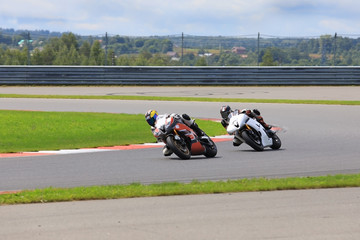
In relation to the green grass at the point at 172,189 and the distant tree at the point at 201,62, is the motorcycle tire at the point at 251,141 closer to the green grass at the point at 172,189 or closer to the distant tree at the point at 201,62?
the green grass at the point at 172,189

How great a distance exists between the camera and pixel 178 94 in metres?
30.1

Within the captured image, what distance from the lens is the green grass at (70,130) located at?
13812mm

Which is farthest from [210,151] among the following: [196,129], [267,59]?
[267,59]

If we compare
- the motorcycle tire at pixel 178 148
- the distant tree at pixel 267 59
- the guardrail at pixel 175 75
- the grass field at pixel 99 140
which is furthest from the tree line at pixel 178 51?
the motorcycle tire at pixel 178 148

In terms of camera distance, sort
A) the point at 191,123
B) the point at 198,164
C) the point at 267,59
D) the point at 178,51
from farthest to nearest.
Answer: the point at 178,51, the point at 267,59, the point at 191,123, the point at 198,164

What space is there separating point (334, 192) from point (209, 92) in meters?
23.4

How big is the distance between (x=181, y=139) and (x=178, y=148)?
0.59ft

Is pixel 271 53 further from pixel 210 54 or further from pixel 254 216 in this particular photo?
pixel 254 216

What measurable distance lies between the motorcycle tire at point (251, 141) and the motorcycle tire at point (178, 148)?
1.36 meters

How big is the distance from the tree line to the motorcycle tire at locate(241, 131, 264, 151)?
21.5m

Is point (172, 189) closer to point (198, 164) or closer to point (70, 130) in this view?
point (198, 164)

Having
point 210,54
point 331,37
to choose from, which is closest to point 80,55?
point 210,54

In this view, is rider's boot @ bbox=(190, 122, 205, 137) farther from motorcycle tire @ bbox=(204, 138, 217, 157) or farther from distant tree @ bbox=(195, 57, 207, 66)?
distant tree @ bbox=(195, 57, 207, 66)

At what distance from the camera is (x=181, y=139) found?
1117 centimetres
